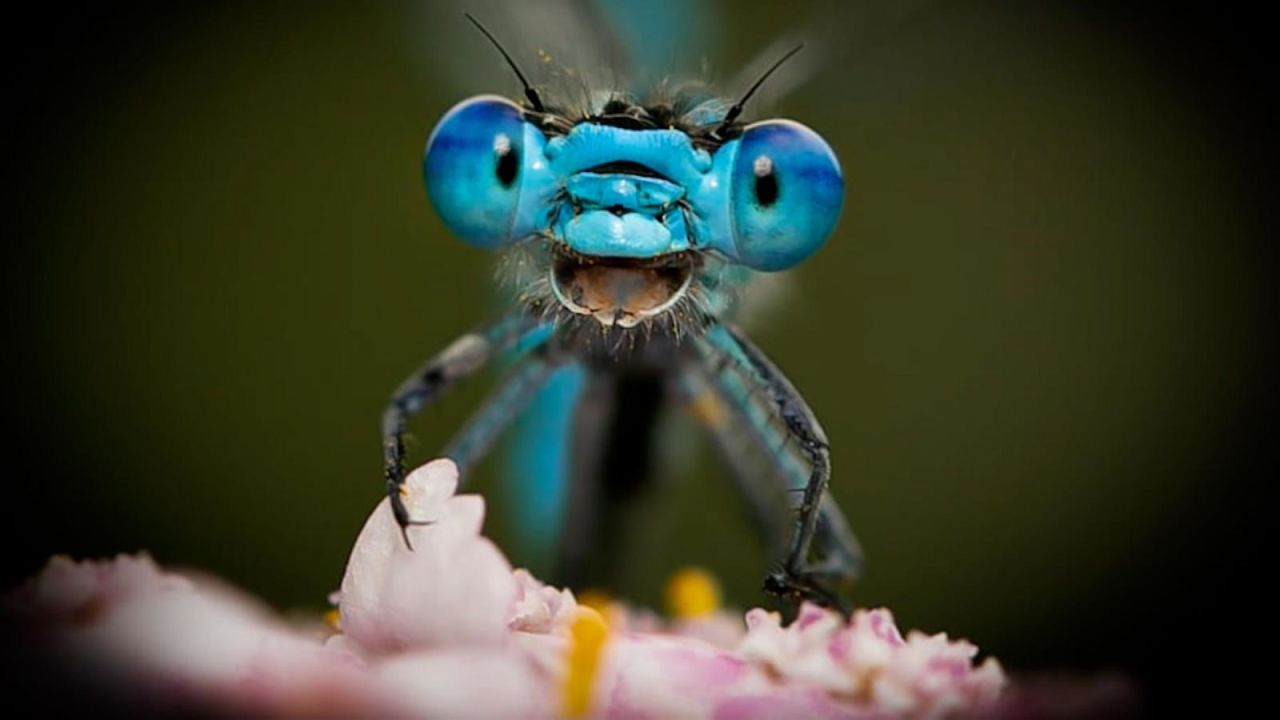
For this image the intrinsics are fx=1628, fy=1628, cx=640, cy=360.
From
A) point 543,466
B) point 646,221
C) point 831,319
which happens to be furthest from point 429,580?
point 831,319

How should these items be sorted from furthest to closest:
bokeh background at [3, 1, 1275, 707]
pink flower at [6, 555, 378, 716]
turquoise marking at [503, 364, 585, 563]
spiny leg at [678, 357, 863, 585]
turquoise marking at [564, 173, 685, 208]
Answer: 1. bokeh background at [3, 1, 1275, 707]
2. turquoise marking at [503, 364, 585, 563]
3. spiny leg at [678, 357, 863, 585]
4. turquoise marking at [564, 173, 685, 208]
5. pink flower at [6, 555, 378, 716]

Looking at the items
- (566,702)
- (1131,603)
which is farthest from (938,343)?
(566,702)

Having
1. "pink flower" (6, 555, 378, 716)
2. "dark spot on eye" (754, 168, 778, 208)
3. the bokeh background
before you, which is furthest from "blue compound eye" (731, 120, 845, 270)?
the bokeh background

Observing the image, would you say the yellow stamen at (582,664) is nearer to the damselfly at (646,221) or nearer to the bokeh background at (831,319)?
the damselfly at (646,221)

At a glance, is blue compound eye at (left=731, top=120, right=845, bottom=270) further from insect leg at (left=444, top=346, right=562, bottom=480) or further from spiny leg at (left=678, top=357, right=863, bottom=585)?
insect leg at (left=444, top=346, right=562, bottom=480)

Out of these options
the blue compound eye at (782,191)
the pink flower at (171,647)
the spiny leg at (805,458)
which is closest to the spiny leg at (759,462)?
the spiny leg at (805,458)

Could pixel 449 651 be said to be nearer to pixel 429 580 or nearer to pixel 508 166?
pixel 429 580
